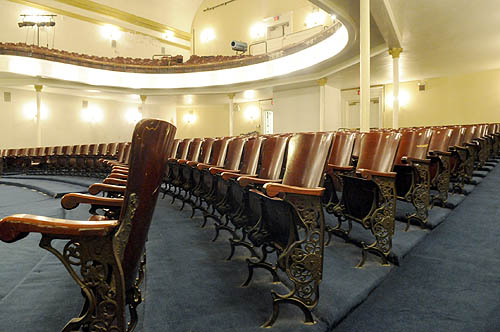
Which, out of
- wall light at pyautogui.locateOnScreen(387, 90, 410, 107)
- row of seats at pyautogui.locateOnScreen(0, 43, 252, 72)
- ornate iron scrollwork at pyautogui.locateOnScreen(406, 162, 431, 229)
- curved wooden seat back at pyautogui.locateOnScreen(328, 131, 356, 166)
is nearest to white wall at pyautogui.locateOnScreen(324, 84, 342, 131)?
wall light at pyautogui.locateOnScreen(387, 90, 410, 107)

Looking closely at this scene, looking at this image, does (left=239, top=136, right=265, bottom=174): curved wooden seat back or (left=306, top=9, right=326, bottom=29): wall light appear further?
(left=306, top=9, right=326, bottom=29): wall light

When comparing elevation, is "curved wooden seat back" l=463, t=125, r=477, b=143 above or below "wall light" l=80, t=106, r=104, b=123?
below

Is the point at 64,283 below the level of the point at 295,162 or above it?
below

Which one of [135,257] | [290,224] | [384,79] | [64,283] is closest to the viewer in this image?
[135,257]

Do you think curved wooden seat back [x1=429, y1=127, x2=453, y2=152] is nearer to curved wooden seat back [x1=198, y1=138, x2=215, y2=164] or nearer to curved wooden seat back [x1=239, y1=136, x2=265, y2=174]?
curved wooden seat back [x1=239, y1=136, x2=265, y2=174]

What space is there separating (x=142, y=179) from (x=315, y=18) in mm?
12833

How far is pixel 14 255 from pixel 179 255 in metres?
1.05

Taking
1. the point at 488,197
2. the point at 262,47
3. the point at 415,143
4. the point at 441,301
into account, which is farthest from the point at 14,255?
the point at 262,47

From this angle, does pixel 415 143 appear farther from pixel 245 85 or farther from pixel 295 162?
pixel 245 85

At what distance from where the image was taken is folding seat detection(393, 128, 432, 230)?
7.37 ft

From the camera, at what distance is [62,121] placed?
1149 centimetres

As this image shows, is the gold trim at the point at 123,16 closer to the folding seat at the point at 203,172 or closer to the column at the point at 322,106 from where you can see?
the column at the point at 322,106

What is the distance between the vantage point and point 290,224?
4.40 ft

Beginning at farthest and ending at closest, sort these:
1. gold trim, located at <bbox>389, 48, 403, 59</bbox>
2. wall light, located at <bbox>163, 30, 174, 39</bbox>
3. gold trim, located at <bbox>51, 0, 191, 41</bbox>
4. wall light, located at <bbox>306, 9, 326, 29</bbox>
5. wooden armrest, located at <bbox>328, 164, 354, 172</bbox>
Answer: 1. wall light, located at <bbox>163, 30, 174, 39</bbox>
2. gold trim, located at <bbox>51, 0, 191, 41</bbox>
3. wall light, located at <bbox>306, 9, 326, 29</bbox>
4. gold trim, located at <bbox>389, 48, 403, 59</bbox>
5. wooden armrest, located at <bbox>328, 164, 354, 172</bbox>
